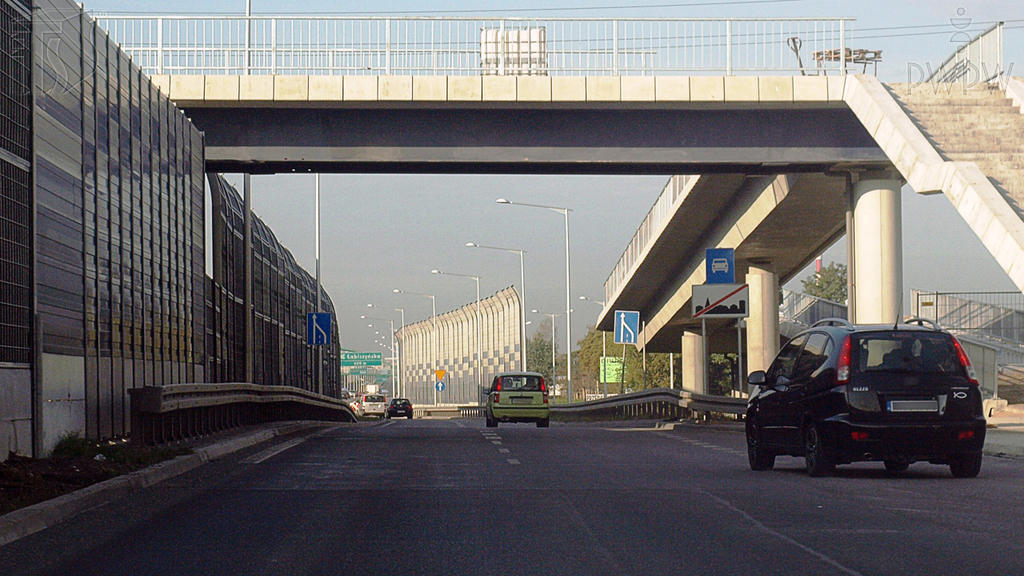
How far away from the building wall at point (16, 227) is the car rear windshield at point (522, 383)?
22596 mm

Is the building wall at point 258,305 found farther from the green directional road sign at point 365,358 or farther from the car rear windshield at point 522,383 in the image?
the green directional road sign at point 365,358

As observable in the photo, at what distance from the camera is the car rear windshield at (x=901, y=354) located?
13.3 m

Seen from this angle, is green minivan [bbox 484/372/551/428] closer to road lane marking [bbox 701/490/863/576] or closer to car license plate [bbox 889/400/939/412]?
car license plate [bbox 889/400/939/412]

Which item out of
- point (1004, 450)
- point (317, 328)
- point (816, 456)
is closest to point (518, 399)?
point (317, 328)

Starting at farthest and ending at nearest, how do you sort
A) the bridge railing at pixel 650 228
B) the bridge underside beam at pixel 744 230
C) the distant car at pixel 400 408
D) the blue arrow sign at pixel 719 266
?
1. the distant car at pixel 400 408
2. the bridge railing at pixel 650 228
3. the bridge underside beam at pixel 744 230
4. the blue arrow sign at pixel 719 266

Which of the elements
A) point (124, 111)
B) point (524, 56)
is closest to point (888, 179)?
point (524, 56)

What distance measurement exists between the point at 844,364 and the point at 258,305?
19632 millimetres

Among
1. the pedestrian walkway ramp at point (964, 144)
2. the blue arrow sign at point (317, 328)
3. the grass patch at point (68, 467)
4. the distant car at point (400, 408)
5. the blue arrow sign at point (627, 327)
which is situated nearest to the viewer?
the grass patch at point (68, 467)

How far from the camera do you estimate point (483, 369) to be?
7888cm

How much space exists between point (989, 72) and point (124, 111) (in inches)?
758

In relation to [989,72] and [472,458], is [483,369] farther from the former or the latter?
[472,458]

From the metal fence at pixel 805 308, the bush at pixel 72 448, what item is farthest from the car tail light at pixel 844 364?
the metal fence at pixel 805 308

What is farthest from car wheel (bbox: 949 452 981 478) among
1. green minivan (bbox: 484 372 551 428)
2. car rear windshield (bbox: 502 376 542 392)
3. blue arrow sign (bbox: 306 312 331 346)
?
blue arrow sign (bbox: 306 312 331 346)

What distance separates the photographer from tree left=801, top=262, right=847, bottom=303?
325 feet
